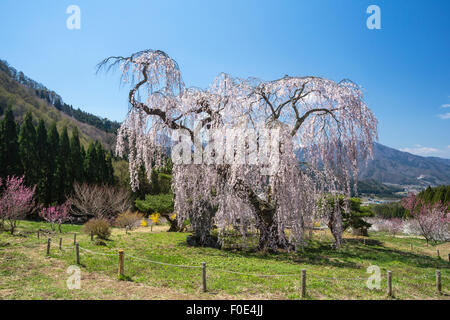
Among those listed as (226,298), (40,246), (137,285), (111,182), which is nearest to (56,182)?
(111,182)

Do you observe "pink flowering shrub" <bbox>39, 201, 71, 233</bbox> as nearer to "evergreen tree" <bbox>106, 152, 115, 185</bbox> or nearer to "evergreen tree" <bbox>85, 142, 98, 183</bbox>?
"evergreen tree" <bbox>85, 142, 98, 183</bbox>

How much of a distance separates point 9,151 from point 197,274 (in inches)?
1151

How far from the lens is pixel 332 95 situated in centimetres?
919

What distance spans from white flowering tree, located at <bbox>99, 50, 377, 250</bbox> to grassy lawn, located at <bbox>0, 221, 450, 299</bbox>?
4.44 ft

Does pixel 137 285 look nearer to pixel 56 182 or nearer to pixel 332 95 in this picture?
pixel 332 95

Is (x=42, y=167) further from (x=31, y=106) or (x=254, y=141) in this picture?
(x=31, y=106)

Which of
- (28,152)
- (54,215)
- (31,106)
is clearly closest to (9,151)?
(28,152)

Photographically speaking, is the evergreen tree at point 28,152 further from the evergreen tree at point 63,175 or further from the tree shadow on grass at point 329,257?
the tree shadow on grass at point 329,257

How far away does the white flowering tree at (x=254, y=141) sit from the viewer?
28.9 ft

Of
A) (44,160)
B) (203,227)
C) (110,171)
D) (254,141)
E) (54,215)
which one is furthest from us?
(110,171)

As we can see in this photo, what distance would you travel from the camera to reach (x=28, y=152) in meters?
27.8

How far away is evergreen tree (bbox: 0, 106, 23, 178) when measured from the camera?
26.1 metres

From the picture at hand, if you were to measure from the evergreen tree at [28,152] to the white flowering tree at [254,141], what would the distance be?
950 inches

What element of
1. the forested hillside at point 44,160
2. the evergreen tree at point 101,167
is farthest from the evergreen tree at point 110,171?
the forested hillside at point 44,160
